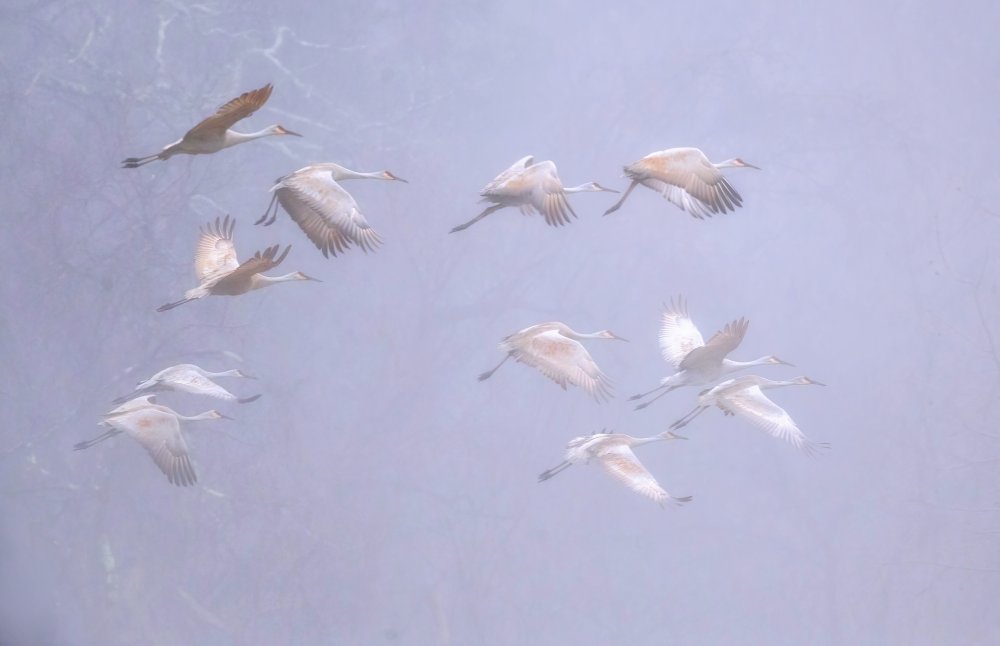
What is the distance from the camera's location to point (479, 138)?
564cm

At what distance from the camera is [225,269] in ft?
14.6

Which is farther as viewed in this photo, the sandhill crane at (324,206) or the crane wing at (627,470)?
the crane wing at (627,470)

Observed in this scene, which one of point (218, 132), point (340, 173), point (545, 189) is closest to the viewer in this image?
point (218, 132)

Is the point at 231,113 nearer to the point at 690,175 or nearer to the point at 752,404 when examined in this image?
the point at 690,175

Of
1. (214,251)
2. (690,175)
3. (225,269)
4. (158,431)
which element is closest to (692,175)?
(690,175)

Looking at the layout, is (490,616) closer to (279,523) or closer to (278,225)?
(279,523)

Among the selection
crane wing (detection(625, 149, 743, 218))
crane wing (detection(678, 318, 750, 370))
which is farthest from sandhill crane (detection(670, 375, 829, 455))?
crane wing (detection(625, 149, 743, 218))

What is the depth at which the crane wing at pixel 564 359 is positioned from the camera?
4473 mm

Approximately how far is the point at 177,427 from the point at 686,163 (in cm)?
196

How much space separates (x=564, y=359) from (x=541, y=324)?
0.15 meters

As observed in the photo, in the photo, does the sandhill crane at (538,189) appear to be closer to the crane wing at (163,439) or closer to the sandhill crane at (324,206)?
the sandhill crane at (324,206)

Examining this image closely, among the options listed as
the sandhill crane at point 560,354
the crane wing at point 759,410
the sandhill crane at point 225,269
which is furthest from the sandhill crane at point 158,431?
the crane wing at point 759,410

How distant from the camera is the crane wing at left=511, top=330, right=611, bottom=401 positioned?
176 inches

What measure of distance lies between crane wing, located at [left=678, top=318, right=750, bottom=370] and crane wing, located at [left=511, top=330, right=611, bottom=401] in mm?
308
